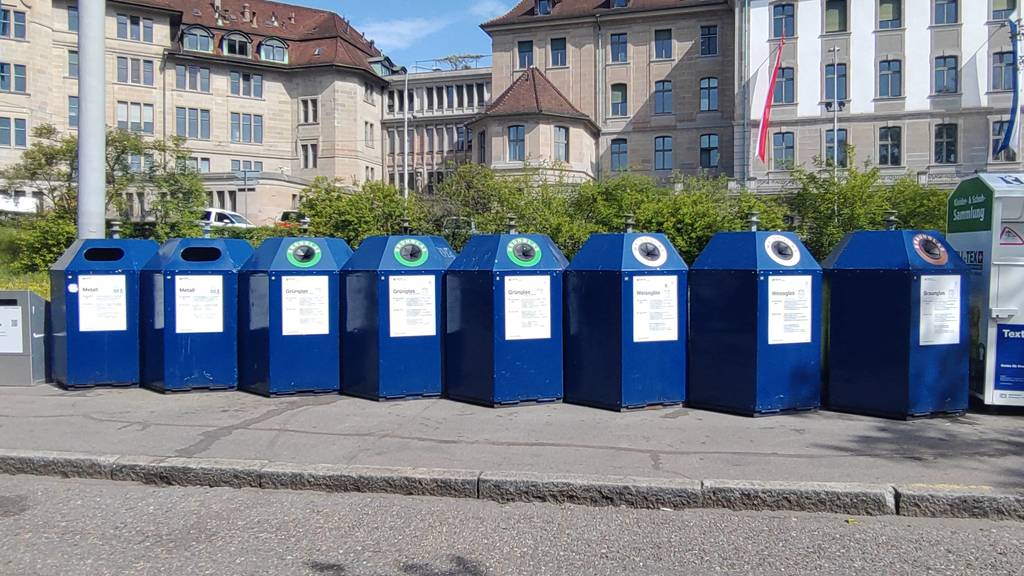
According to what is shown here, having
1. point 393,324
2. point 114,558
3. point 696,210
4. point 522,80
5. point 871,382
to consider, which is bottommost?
point 114,558

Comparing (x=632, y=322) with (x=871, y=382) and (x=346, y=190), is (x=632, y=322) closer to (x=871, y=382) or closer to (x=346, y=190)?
(x=871, y=382)

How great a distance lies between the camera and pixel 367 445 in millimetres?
6871

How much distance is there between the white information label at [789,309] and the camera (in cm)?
802

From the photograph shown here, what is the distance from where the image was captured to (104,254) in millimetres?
9914

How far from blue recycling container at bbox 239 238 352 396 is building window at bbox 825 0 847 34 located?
139ft

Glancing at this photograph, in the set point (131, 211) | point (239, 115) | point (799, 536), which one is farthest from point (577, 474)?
point (239, 115)

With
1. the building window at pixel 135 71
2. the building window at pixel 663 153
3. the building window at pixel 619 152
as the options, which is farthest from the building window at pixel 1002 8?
the building window at pixel 135 71

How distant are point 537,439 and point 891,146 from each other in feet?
144

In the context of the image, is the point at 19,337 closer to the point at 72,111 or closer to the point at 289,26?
the point at 72,111

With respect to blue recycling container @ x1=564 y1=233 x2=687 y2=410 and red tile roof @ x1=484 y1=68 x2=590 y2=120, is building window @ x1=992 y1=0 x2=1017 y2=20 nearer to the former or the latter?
red tile roof @ x1=484 y1=68 x2=590 y2=120

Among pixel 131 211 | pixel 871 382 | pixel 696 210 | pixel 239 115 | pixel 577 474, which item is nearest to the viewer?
pixel 577 474

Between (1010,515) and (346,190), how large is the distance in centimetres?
1332

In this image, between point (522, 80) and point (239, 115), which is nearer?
point (522, 80)

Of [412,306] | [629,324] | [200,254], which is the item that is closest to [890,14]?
[629,324]
